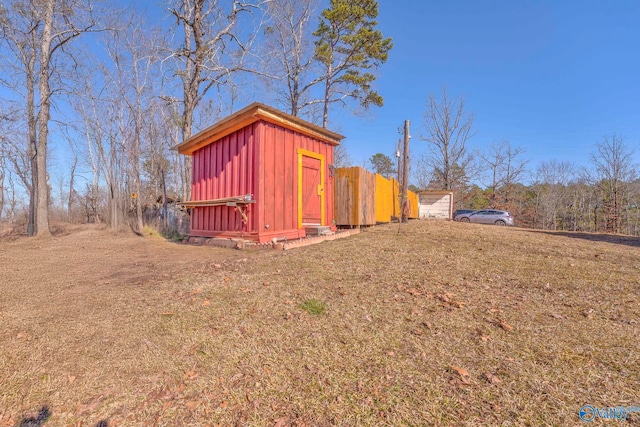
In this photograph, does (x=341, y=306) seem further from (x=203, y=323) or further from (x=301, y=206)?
(x=301, y=206)

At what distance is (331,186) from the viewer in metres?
8.70

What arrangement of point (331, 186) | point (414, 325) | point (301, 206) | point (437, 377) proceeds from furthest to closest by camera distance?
1. point (331, 186)
2. point (301, 206)
3. point (414, 325)
4. point (437, 377)

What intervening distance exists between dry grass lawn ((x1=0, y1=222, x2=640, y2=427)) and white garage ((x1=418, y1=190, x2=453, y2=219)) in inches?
608

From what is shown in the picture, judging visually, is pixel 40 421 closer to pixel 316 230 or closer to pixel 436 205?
pixel 316 230

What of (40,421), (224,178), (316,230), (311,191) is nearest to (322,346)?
(40,421)

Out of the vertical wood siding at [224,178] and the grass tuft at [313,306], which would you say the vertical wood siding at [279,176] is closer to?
the vertical wood siding at [224,178]

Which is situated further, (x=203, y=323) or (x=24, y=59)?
(x=24, y=59)

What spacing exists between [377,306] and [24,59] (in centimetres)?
1568

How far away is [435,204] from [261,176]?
53.0ft

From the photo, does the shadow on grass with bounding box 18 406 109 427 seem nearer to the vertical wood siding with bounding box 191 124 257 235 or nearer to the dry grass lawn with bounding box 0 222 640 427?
the dry grass lawn with bounding box 0 222 640 427

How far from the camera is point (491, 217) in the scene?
68.3 ft

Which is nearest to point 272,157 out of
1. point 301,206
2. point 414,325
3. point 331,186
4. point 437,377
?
point 301,206

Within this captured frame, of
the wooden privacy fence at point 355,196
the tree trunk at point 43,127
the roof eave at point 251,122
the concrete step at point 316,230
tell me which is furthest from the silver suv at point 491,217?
the tree trunk at point 43,127

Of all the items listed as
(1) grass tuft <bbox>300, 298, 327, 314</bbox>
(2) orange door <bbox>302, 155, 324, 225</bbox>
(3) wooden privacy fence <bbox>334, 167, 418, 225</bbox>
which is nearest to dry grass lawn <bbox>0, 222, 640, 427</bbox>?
(1) grass tuft <bbox>300, 298, 327, 314</bbox>
